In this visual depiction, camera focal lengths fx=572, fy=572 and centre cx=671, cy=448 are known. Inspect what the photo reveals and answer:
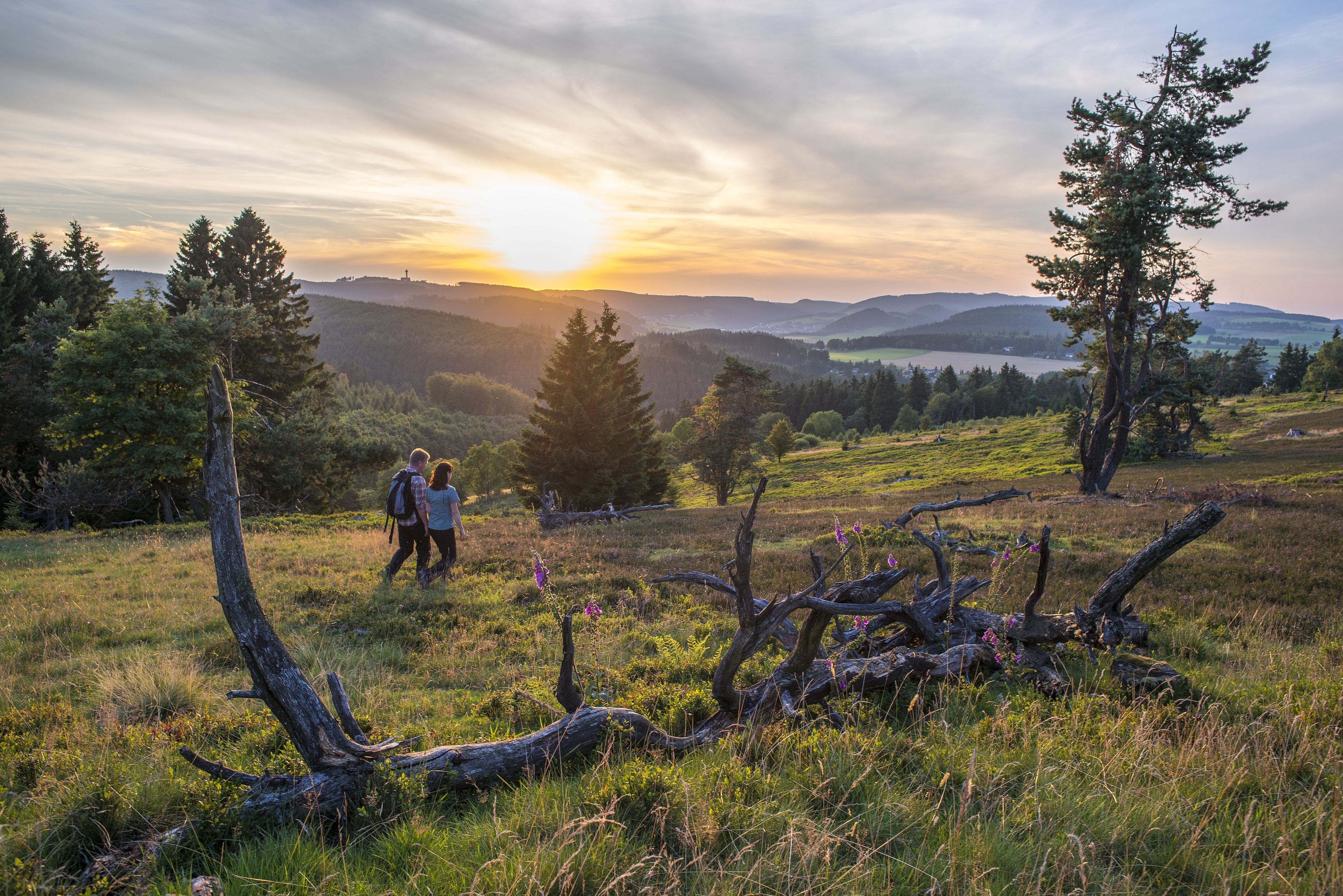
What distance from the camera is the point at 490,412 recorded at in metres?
189

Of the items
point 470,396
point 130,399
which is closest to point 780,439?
point 130,399

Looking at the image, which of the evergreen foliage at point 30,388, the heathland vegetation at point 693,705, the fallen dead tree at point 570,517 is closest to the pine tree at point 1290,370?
the heathland vegetation at point 693,705

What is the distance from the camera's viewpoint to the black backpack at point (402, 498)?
964 cm

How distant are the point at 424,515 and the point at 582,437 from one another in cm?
2164

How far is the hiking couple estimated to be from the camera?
31.7ft

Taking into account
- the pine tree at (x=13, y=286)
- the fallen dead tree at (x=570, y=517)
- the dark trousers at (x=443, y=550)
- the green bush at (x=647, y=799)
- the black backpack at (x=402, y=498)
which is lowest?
the fallen dead tree at (x=570, y=517)

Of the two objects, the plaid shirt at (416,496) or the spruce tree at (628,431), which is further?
the spruce tree at (628,431)

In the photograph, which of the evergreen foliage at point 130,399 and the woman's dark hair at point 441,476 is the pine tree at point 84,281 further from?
the woman's dark hair at point 441,476

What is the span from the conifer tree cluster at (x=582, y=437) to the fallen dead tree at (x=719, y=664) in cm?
2508

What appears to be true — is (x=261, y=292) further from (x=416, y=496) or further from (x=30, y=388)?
(x=416, y=496)

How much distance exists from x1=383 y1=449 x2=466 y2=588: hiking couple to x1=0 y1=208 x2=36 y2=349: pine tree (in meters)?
35.5

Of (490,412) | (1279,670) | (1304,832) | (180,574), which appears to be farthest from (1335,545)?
(490,412)

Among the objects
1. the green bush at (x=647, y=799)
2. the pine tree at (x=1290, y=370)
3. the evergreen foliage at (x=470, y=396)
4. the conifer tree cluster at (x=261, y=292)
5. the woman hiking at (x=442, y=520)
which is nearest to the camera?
the green bush at (x=647, y=799)

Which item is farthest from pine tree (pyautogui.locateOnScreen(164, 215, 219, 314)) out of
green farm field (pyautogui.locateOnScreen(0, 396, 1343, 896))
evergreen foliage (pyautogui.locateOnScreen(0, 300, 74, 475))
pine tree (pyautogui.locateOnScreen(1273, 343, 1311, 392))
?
pine tree (pyautogui.locateOnScreen(1273, 343, 1311, 392))
